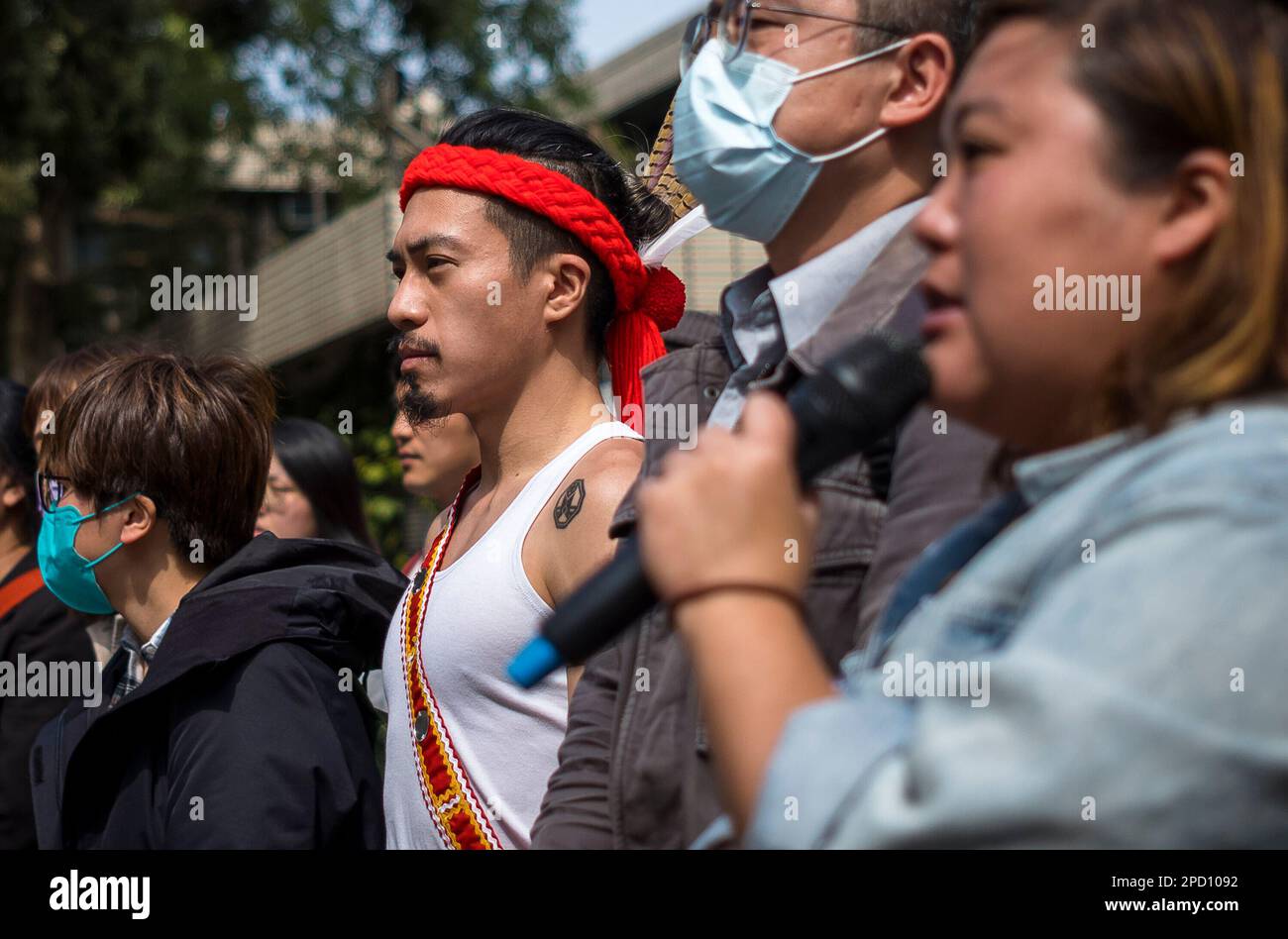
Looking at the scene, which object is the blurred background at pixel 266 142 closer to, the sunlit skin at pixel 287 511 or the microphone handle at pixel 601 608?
the sunlit skin at pixel 287 511

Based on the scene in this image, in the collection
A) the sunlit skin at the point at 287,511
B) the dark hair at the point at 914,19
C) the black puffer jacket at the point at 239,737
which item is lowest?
the black puffer jacket at the point at 239,737

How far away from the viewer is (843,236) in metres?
2.38

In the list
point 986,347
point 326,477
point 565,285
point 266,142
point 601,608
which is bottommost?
point 601,608

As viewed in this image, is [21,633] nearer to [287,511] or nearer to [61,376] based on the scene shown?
[61,376]

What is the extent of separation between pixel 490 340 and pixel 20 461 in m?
2.46

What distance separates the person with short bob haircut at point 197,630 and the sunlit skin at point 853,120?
1.55 meters

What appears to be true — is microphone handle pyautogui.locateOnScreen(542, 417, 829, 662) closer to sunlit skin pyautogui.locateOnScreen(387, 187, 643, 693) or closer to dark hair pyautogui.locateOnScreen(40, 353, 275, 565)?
sunlit skin pyautogui.locateOnScreen(387, 187, 643, 693)

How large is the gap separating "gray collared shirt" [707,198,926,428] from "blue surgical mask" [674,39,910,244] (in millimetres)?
116

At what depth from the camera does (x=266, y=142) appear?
21812 millimetres

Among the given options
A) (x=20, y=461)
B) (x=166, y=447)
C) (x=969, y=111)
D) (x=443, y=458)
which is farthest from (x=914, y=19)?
(x=20, y=461)

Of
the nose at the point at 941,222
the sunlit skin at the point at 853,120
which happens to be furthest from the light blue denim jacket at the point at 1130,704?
the sunlit skin at the point at 853,120

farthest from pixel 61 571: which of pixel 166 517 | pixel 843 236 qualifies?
pixel 843 236

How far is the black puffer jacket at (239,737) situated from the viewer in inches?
120

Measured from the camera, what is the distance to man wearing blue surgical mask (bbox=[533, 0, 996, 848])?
6.78 feet
